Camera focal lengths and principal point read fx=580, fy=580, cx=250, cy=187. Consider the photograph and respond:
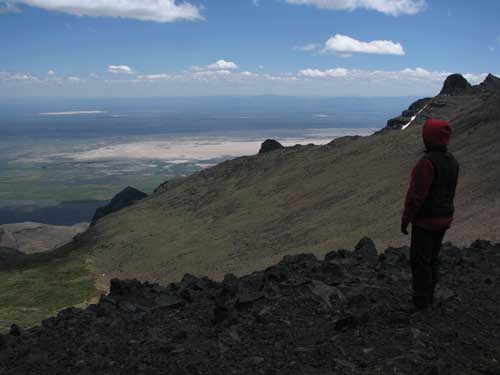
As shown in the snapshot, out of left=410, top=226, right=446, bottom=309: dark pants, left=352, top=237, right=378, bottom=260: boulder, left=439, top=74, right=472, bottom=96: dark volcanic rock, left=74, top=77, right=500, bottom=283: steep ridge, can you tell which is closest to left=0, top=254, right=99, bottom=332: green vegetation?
left=74, top=77, right=500, bottom=283: steep ridge

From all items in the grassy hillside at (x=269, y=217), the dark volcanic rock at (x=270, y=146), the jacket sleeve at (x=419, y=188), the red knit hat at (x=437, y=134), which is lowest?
→ the grassy hillside at (x=269, y=217)

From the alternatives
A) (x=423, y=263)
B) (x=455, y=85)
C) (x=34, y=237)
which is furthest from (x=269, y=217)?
(x=34, y=237)

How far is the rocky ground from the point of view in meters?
7.62

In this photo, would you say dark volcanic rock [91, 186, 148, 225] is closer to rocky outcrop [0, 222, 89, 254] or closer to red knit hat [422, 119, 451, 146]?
rocky outcrop [0, 222, 89, 254]

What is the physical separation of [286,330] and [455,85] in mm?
95450

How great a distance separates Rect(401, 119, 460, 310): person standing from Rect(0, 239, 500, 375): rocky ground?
60cm

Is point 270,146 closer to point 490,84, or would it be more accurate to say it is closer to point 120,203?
point 120,203

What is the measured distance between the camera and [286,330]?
873 centimetres

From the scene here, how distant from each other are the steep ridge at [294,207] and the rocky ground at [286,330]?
19597mm

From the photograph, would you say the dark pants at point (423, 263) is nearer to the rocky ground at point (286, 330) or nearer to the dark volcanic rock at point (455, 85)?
the rocky ground at point (286, 330)

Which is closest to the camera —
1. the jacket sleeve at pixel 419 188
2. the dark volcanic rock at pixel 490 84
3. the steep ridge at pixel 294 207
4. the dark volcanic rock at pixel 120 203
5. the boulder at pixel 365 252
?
the jacket sleeve at pixel 419 188

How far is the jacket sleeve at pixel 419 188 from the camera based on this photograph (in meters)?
8.79

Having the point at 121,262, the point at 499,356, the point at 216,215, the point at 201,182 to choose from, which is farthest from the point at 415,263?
the point at 201,182

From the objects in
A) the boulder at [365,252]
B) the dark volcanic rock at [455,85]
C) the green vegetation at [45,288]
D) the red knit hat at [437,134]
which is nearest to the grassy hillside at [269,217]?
the green vegetation at [45,288]
